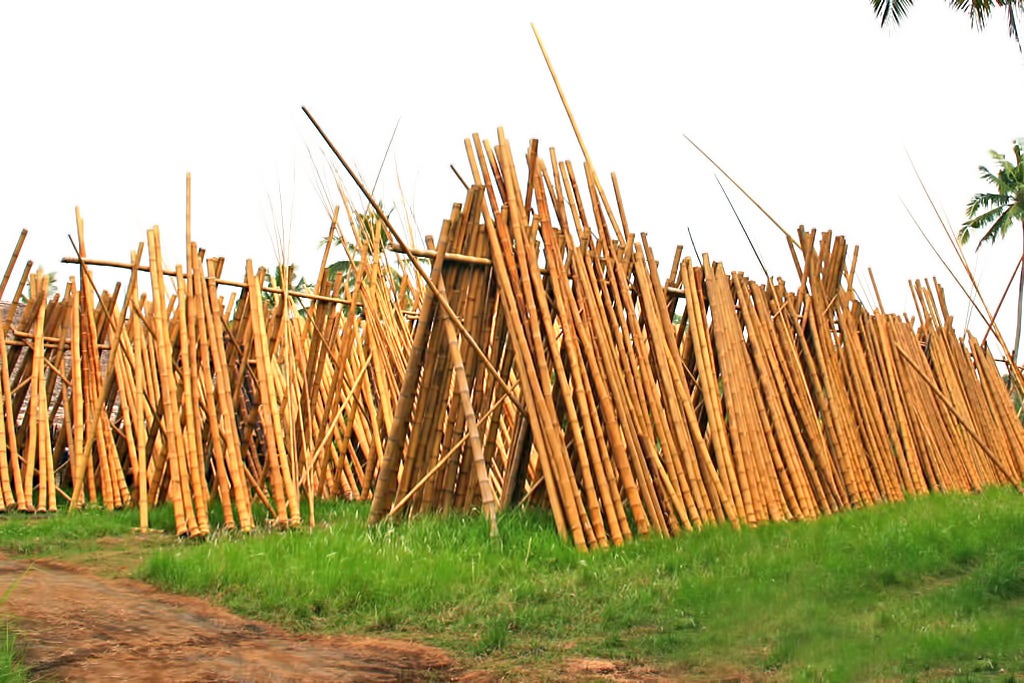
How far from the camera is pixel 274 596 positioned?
14.0ft

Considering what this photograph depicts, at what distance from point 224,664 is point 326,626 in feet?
2.20

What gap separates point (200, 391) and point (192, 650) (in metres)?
2.98

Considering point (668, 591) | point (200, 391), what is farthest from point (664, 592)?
point (200, 391)

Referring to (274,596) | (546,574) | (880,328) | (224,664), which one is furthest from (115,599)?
(880,328)

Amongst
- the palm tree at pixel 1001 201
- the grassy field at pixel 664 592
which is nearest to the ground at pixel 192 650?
the grassy field at pixel 664 592

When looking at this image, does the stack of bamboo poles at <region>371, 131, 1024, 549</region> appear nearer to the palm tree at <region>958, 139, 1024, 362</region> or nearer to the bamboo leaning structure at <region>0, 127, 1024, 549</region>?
the bamboo leaning structure at <region>0, 127, 1024, 549</region>

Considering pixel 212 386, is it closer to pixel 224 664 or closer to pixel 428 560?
pixel 428 560

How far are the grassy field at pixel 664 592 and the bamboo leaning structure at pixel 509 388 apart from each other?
0.33m

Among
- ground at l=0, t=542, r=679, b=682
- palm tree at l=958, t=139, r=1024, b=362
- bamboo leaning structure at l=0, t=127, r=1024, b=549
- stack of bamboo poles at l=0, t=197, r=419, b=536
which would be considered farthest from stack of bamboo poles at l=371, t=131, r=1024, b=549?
palm tree at l=958, t=139, r=1024, b=362

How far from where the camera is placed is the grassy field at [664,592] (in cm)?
361

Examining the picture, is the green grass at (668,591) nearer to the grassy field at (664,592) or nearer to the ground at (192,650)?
the grassy field at (664,592)

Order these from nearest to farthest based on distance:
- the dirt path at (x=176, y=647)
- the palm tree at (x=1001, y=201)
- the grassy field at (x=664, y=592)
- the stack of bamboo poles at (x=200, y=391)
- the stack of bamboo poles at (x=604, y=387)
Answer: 1. the dirt path at (x=176, y=647)
2. the grassy field at (x=664, y=592)
3. the stack of bamboo poles at (x=604, y=387)
4. the stack of bamboo poles at (x=200, y=391)
5. the palm tree at (x=1001, y=201)

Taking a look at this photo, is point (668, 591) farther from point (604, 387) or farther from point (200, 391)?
point (200, 391)

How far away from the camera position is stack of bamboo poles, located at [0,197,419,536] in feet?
19.8
